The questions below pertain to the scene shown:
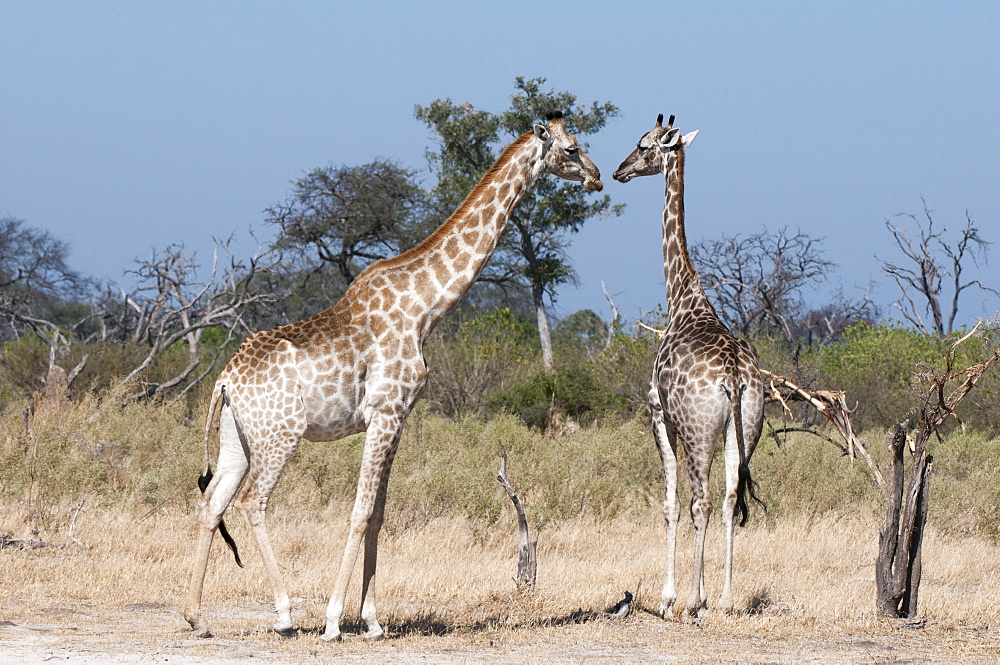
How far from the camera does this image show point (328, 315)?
6.13 m

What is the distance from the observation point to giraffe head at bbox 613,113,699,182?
300 inches

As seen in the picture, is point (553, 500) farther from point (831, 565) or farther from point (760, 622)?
point (760, 622)

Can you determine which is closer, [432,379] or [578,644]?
[578,644]

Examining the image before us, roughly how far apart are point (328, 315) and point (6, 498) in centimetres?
512

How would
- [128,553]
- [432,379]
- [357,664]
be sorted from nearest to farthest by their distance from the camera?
[357,664], [128,553], [432,379]

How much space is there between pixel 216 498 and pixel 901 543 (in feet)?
13.6

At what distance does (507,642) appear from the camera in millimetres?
6094

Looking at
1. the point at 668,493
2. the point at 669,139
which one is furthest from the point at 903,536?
the point at 669,139

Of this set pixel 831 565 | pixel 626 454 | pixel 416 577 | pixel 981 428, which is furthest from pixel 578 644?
pixel 981 428

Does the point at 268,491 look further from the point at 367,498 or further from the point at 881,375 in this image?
the point at 881,375

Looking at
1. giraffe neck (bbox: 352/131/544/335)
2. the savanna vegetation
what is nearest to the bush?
the savanna vegetation

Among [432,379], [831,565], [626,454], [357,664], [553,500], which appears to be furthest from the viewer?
[432,379]

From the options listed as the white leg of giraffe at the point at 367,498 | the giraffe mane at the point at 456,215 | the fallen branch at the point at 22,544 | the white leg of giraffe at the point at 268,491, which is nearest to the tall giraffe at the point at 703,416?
the giraffe mane at the point at 456,215

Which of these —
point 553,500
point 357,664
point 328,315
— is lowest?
point 357,664
